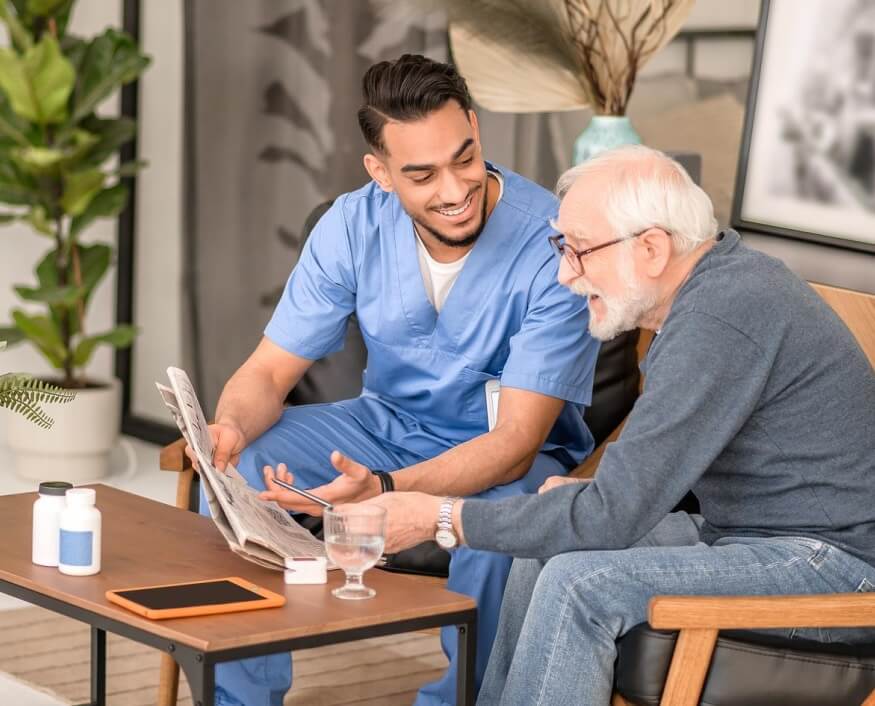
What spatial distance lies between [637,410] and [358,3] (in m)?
2.66

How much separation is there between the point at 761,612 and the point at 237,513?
72 centimetres

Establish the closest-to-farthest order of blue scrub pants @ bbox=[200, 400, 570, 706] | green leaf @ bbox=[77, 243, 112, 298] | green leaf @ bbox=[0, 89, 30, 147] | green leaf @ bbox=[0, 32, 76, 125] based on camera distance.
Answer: blue scrub pants @ bbox=[200, 400, 570, 706]
green leaf @ bbox=[0, 32, 76, 125]
green leaf @ bbox=[0, 89, 30, 147]
green leaf @ bbox=[77, 243, 112, 298]

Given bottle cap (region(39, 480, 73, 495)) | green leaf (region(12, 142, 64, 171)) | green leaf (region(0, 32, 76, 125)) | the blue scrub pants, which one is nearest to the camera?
bottle cap (region(39, 480, 73, 495))

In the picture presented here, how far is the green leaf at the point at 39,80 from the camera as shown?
4.53 meters

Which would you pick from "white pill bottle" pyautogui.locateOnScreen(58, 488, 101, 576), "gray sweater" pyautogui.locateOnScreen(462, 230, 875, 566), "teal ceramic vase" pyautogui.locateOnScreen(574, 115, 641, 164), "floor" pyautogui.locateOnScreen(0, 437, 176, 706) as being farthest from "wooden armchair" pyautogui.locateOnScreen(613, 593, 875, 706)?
"floor" pyautogui.locateOnScreen(0, 437, 176, 706)

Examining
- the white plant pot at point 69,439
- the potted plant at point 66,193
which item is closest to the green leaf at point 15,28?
the potted plant at point 66,193

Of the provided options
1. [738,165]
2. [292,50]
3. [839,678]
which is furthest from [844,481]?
[292,50]

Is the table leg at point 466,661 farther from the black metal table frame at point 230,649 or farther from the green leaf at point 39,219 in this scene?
the green leaf at point 39,219

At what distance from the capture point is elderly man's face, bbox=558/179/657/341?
222 cm

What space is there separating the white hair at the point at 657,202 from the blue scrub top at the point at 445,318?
593 mm

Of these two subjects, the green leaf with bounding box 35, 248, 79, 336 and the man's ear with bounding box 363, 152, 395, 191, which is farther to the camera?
the green leaf with bounding box 35, 248, 79, 336

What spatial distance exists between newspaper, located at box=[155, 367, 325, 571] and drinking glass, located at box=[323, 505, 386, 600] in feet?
0.46

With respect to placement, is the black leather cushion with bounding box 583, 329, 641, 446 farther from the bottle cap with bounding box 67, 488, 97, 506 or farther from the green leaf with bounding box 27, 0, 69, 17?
the green leaf with bounding box 27, 0, 69, 17

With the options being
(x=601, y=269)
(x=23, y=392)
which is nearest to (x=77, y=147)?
(x=23, y=392)
